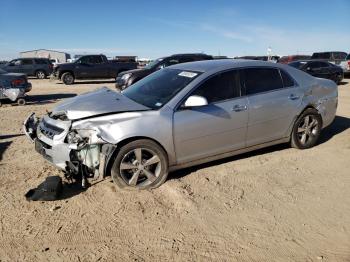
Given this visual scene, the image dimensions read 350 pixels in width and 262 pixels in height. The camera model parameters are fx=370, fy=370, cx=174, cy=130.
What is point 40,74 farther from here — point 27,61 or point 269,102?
point 269,102

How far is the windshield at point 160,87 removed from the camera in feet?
16.1

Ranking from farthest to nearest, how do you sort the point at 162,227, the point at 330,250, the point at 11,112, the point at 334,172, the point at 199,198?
the point at 11,112 < the point at 334,172 < the point at 199,198 < the point at 162,227 < the point at 330,250

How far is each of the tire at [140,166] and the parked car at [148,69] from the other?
31.4 feet

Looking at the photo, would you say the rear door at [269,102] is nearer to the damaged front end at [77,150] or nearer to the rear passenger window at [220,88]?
the rear passenger window at [220,88]

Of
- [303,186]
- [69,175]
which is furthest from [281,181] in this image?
[69,175]

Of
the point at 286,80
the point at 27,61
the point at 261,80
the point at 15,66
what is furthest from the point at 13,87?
the point at 27,61

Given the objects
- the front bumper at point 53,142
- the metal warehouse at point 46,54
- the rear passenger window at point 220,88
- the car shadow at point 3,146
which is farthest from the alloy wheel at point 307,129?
the metal warehouse at point 46,54

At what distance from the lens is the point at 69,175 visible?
4668mm

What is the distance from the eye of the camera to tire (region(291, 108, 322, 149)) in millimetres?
6051

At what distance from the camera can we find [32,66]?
28172 mm

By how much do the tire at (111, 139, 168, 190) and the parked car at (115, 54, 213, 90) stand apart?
9.56m

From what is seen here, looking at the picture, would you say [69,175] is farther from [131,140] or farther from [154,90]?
[154,90]

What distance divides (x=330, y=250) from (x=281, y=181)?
1.62 metres

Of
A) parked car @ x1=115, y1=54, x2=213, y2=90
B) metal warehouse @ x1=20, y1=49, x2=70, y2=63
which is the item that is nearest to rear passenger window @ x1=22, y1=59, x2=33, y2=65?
parked car @ x1=115, y1=54, x2=213, y2=90
